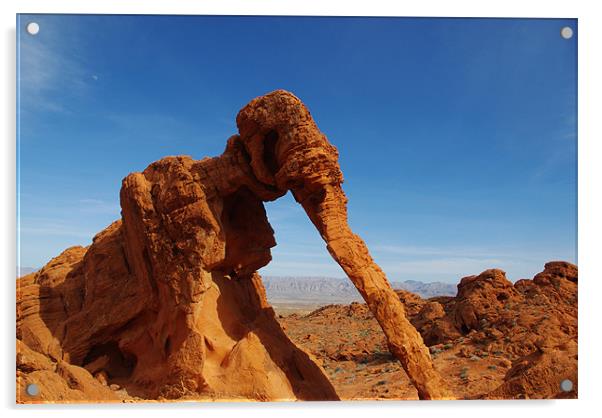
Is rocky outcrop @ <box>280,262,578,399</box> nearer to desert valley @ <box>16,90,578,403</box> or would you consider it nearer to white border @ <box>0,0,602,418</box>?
desert valley @ <box>16,90,578,403</box>

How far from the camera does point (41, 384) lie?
352 inches

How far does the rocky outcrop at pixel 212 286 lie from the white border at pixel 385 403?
3.10 ft

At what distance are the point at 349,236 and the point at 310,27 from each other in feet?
14.1

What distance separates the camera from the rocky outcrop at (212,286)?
1002cm

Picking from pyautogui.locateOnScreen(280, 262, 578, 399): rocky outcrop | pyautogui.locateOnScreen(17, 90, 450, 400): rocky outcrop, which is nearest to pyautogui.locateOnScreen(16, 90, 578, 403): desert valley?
pyautogui.locateOnScreen(17, 90, 450, 400): rocky outcrop

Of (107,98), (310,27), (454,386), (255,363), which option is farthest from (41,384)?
(454,386)

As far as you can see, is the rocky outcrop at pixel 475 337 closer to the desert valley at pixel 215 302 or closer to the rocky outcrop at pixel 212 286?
the desert valley at pixel 215 302

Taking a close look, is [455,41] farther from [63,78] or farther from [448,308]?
[448,308]

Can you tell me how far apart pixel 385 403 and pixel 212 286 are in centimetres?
491

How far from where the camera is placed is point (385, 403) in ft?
28.2

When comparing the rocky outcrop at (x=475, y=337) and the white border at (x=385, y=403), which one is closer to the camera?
the white border at (x=385, y=403)

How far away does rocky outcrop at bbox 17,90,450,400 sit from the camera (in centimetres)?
1002

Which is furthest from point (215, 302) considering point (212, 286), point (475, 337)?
point (475, 337)

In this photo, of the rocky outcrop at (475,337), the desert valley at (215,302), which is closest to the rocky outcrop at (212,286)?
the desert valley at (215,302)
